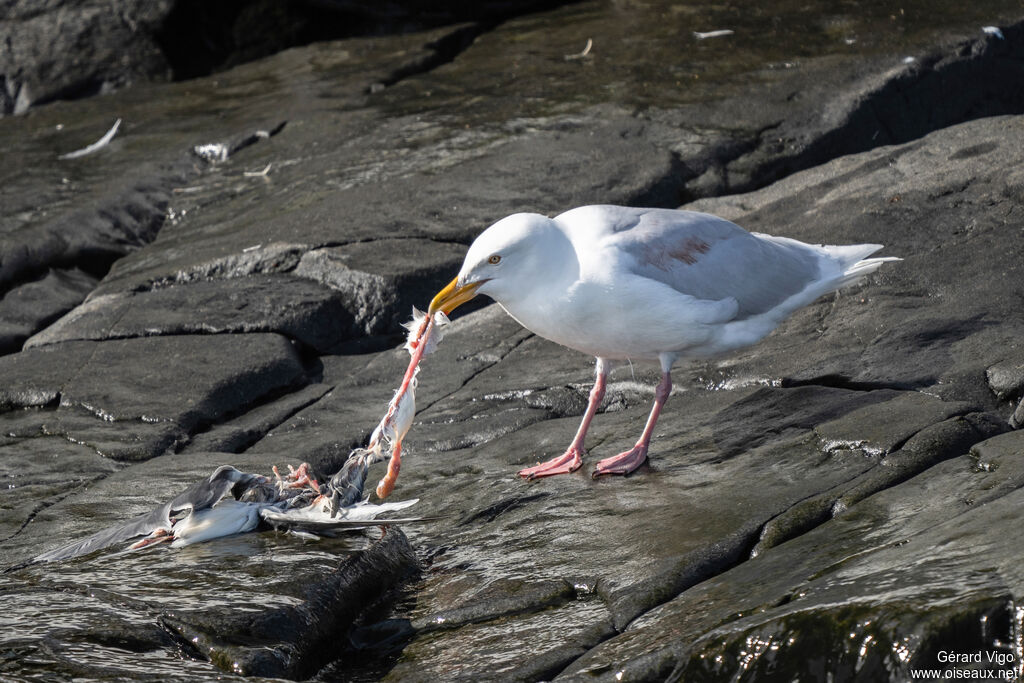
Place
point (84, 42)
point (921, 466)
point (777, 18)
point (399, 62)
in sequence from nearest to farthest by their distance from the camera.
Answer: point (921, 466) → point (777, 18) → point (399, 62) → point (84, 42)

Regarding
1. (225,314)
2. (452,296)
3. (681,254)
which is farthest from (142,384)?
(681,254)

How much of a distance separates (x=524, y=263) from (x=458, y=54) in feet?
24.3

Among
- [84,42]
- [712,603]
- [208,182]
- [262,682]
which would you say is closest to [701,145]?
[208,182]

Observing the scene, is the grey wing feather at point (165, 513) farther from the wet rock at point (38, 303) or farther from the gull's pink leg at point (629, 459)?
the wet rock at point (38, 303)

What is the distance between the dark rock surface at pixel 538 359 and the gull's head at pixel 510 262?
0.77m

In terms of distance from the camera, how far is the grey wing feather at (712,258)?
467 centimetres

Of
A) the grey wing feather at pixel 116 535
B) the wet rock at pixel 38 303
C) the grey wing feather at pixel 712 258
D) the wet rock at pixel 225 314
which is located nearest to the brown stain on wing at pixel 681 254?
the grey wing feather at pixel 712 258

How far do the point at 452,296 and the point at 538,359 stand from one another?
1461 mm

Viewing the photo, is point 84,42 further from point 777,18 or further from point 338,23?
point 777,18

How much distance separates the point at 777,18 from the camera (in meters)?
10.3

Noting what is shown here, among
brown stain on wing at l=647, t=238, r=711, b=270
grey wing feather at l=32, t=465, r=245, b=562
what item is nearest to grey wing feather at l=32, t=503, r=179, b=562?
grey wing feather at l=32, t=465, r=245, b=562

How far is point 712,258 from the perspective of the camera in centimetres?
490

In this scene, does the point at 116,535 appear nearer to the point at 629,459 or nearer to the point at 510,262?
the point at 510,262

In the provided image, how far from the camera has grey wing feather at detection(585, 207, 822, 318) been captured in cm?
467
